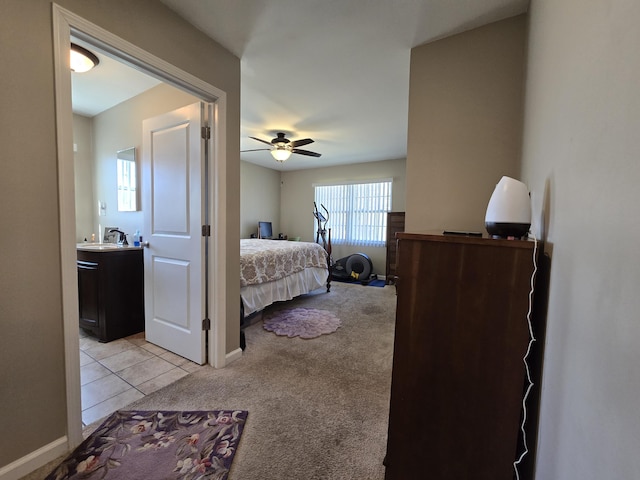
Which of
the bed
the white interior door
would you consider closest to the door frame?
the white interior door

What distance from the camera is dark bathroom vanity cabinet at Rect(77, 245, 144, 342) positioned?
2.50 meters

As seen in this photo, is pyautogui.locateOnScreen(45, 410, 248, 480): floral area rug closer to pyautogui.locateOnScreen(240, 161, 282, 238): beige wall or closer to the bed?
the bed

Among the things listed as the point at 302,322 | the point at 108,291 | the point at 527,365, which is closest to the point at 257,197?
the point at 302,322

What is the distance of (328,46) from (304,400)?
8.29 ft

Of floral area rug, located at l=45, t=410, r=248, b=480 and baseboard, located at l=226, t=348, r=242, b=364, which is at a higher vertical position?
baseboard, located at l=226, t=348, r=242, b=364

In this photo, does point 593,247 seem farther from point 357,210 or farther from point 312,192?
point 312,192

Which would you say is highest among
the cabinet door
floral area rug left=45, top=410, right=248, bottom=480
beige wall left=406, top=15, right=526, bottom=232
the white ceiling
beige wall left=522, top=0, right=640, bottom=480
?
the white ceiling

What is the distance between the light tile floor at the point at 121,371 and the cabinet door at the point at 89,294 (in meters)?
0.19

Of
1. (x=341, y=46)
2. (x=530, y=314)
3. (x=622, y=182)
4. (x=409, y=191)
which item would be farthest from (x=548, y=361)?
(x=341, y=46)

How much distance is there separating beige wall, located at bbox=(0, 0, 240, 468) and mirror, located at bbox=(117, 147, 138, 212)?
1.78 metres

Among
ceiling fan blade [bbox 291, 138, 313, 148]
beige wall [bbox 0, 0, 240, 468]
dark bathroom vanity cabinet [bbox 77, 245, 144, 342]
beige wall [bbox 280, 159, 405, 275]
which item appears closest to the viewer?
beige wall [bbox 0, 0, 240, 468]

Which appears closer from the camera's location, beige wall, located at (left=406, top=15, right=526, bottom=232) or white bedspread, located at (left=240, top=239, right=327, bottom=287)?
beige wall, located at (left=406, top=15, right=526, bottom=232)

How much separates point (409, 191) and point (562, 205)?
129 centimetres

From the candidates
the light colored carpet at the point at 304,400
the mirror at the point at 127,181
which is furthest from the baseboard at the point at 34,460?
the mirror at the point at 127,181
